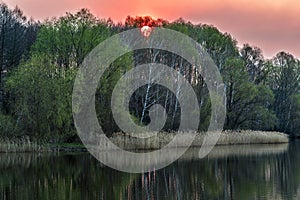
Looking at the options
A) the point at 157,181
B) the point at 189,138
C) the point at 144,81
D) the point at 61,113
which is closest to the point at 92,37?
the point at 144,81

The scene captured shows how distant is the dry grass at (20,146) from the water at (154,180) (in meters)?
4.10

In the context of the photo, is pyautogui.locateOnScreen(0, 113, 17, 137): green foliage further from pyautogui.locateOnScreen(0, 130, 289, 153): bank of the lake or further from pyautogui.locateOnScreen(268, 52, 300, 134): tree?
pyautogui.locateOnScreen(268, 52, 300, 134): tree

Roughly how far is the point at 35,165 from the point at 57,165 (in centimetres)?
103

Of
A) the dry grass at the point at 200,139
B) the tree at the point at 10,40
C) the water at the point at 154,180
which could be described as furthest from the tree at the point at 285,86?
the water at the point at 154,180

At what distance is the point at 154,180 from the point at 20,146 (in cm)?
1572

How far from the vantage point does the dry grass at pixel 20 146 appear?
31859mm

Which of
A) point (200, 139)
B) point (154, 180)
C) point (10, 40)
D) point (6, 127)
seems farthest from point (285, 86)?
point (154, 180)

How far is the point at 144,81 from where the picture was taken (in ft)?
140

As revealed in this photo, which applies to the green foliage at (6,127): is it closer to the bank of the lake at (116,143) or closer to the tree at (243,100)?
the bank of the lake at (116,143)

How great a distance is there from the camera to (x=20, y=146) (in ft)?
106

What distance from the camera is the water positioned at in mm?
15531

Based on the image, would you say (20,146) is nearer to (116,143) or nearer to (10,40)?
(116,143)

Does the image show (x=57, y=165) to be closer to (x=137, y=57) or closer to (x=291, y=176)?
(x=291, y=176)

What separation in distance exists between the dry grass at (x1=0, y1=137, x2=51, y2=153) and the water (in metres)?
4.10
